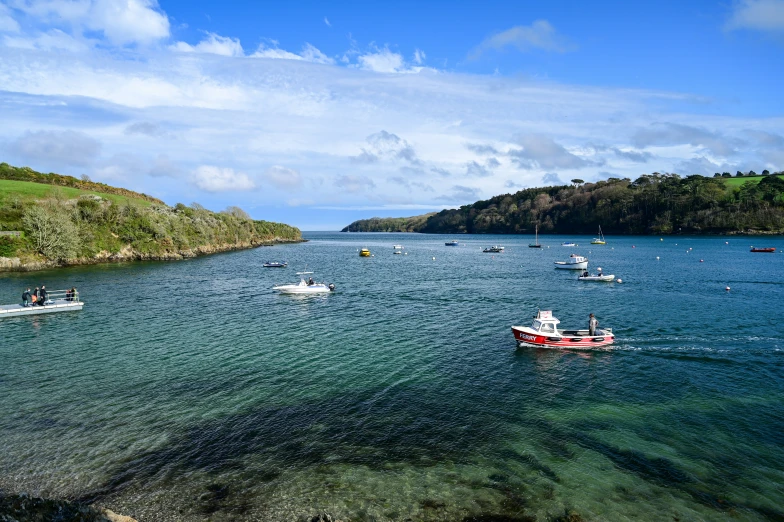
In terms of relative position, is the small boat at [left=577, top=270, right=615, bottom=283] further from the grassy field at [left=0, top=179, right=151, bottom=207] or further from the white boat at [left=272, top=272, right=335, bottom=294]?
the grassy field at [left=0, top=179, right=151, bottom=207]

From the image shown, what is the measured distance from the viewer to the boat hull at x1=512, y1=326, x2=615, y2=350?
111 ft

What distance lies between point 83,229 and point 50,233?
1162cm

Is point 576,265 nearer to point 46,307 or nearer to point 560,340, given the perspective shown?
point 560,340

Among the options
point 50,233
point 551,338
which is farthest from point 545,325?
point 50,233

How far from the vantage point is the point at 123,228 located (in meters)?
102

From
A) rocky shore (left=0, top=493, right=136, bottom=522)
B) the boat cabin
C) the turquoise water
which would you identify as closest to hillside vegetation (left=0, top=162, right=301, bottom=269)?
the turquoise water

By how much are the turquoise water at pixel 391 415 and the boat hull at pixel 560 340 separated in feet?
2.86

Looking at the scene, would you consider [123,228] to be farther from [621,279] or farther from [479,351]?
[621,279]

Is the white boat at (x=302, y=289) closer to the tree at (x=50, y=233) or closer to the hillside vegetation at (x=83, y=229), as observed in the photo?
the tree at (x=50, y=233)

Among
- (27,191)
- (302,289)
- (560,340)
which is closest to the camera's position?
(560,340)

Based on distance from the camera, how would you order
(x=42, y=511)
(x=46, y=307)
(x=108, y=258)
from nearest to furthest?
(x=42, y=511) → (x=46, y=307) → (x=108, y=258)

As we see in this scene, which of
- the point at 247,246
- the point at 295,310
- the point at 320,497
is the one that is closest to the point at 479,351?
the point at 320,497

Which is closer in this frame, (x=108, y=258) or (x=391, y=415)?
(x=391, y=415)

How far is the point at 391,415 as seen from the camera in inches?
867
